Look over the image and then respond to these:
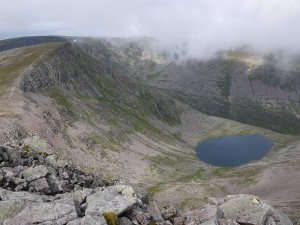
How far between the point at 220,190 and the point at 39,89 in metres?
100

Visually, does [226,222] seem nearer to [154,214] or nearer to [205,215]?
[205,215]

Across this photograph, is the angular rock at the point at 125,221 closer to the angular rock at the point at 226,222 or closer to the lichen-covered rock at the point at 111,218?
the lichen-covered rock at the point at 111,218

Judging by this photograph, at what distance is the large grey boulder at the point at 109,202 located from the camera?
2747 cm

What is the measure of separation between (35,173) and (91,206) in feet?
38.9

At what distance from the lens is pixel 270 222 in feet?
105

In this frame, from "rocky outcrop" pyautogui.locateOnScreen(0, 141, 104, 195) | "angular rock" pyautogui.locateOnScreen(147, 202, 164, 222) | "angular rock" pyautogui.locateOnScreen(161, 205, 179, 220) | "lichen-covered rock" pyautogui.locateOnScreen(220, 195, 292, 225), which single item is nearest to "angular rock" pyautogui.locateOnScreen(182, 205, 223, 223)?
"angular rock" pyautogui.locateOnScreen(161, 205, 179, 220)

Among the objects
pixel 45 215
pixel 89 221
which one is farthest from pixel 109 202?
pixel 45 215

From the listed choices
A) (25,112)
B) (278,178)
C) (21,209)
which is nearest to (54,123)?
(25,112)

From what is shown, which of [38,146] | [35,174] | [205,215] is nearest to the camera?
[205,215]

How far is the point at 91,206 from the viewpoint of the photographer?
2806 centimetres

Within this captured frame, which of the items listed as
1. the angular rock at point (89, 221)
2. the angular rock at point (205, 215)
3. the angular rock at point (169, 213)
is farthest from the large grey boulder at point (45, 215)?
the angular rock at point (205, 215)

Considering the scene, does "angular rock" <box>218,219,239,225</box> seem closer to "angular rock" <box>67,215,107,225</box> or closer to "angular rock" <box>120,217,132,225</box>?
"angular rock" <box>120,217,132,225</box>

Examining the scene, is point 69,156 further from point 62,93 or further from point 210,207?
point 210,207

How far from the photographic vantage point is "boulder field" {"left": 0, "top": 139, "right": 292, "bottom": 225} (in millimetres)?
26661
